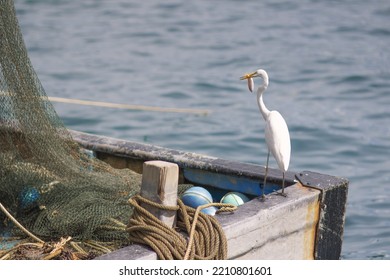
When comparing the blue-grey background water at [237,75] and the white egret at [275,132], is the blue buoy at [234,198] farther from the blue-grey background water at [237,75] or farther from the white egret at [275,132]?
the blue-grey background water at [237,75]

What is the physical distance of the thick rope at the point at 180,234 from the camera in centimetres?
420

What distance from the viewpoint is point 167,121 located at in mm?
12070

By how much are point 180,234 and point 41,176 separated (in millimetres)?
1364

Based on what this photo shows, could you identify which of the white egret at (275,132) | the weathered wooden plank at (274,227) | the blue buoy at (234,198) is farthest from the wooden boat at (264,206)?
the white egret at (275,132)

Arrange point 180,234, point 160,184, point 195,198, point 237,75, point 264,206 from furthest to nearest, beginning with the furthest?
1. point 237,75
2. point 195,198
3. point 264,206
4. point 180,234
5. point 160,184

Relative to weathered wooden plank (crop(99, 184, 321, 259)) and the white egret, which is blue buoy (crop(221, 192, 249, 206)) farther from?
the white egret

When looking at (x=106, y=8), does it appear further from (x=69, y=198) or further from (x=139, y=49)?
(x=69, y=198)

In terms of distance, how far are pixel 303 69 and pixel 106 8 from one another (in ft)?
19.6

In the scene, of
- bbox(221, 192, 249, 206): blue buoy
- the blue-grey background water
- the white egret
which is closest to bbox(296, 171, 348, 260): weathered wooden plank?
bbox(221, 192, 249, 206): blue buoy

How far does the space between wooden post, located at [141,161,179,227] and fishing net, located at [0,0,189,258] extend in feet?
2.10

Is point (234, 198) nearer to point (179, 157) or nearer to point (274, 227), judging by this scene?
point (274, 227)

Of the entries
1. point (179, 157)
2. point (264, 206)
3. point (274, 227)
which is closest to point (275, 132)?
point (264, 206)

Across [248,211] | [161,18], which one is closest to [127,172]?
[248,211]

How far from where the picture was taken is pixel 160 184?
4172 millimetres
